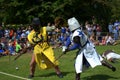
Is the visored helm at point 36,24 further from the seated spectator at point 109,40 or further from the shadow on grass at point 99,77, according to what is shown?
the seated spectator at point 109,40

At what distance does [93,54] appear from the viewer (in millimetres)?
11086

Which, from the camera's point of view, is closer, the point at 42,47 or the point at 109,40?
the point at 42,47

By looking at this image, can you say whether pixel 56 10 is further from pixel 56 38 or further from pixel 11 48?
pixel 11 48

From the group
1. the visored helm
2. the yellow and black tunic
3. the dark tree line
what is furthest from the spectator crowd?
the visored helm

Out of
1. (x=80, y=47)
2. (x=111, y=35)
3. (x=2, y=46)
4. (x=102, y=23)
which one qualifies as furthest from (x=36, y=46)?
(x=102, y=23)

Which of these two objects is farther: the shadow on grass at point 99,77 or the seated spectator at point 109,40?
the seated spectator at point 109,40

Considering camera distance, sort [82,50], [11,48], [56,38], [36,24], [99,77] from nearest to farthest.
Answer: [82,50] < [99,77] < [36,24] < [11,48] < [56,38]

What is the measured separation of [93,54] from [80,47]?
1.39 ft

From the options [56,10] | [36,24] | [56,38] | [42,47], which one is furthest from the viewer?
[56,10]

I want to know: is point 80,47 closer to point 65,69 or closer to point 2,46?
point 65,69

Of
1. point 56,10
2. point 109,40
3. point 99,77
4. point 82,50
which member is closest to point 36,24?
point 82,50

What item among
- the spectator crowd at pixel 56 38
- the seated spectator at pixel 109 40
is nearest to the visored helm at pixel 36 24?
the spectator crowd at pixel 56 38

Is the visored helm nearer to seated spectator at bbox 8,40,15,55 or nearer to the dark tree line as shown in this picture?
seated spectator at bbox 8,40,15,55

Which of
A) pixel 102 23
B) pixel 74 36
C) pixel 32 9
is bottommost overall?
pixel 102 23
